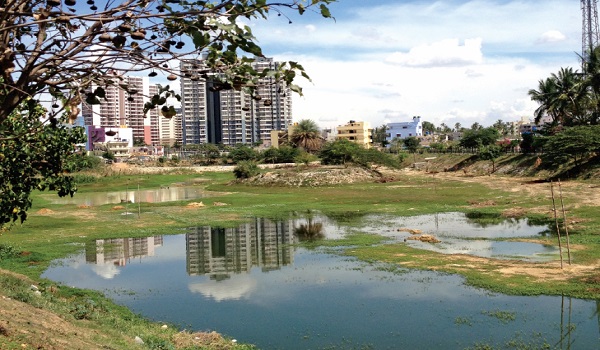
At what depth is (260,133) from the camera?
19800 centimetres

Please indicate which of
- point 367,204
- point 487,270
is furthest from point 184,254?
point 367,204

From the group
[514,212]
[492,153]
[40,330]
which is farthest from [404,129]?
[40,330]

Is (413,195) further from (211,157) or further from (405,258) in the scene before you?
(211,157)

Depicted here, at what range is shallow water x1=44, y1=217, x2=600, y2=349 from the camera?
15.4m

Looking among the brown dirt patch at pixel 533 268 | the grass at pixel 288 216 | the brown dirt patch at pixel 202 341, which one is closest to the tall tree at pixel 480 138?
the grass at pixel 288 216

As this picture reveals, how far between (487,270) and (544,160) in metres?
48.2

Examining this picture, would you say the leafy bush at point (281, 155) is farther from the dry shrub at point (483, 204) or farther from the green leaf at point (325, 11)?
the green leaf at point (325, 11)

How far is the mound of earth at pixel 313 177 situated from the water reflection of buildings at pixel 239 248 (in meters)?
31.6

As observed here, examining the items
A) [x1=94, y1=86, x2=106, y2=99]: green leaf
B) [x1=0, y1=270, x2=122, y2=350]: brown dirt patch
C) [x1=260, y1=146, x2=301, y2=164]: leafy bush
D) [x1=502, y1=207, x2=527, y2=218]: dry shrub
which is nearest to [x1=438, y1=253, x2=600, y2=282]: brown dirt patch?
[x1=502, y1=207, x2=527, y2=218]: dry shrub

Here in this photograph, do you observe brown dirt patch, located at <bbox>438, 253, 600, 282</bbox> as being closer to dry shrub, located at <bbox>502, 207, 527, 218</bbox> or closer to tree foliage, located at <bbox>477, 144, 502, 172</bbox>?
dry shrub, located at <bbox>502, 207, 527, 218</bbox>

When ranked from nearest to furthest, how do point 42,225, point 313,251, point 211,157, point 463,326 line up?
1. point 463,326
2. point 313,251
3. point 42,225
4. point 211,157

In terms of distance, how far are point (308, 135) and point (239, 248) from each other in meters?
94.8

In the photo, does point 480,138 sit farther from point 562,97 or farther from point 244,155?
point 244,155

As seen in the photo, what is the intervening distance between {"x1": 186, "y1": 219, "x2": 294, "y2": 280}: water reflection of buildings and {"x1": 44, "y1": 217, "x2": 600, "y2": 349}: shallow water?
0.34 ft
